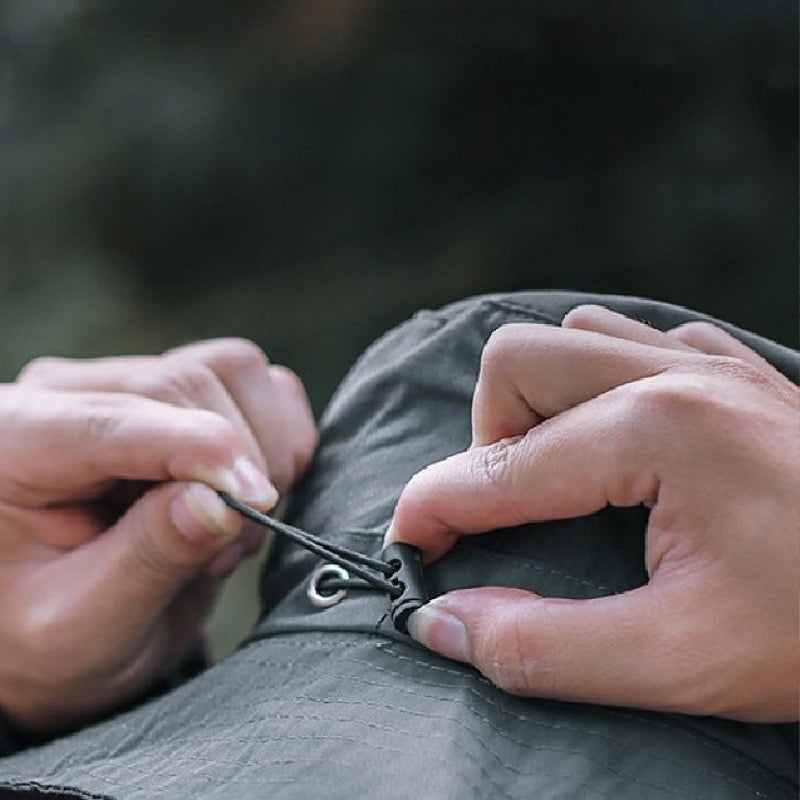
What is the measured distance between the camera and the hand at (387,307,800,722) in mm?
335

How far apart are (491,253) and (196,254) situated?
0.29 m

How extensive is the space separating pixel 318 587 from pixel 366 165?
1.29 feet

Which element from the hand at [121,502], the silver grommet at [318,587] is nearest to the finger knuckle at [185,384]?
the hand at [121,502]

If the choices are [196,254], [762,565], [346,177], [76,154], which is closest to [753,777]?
[762,565]

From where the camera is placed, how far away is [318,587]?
0.44 m

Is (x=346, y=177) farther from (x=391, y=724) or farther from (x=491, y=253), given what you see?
(x=391, y=724)

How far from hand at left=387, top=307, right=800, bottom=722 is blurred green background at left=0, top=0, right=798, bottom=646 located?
225 millimetres

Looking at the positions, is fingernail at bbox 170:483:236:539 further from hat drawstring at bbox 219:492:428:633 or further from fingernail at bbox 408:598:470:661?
fingernail at bbox 408:598:470:661

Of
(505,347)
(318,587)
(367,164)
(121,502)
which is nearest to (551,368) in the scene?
(505,347)

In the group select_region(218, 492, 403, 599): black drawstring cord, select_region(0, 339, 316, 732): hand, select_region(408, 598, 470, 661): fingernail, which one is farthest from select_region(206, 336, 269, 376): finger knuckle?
select_region(408, 598, 470, 661): fingernail

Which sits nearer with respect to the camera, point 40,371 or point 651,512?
point 651,512

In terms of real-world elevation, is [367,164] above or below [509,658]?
above

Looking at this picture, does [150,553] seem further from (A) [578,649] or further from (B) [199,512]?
(A) [578,649]

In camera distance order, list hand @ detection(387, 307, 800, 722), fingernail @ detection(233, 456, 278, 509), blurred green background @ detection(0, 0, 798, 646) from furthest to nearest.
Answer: blurred green background @ detection(0, 0, 798, 646) < fingernail @ detection(233, 456, 278, 509) < hand @ detection(387, 307, 800, 722)
